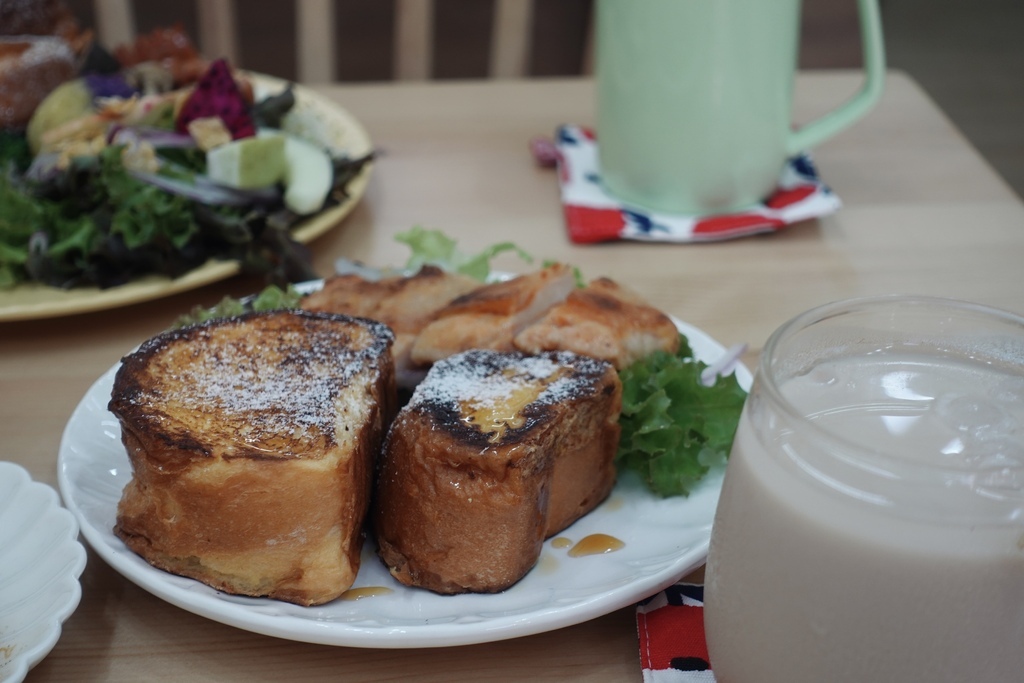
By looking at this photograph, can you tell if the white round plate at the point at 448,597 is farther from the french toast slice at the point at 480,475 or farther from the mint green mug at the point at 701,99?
the mint green mug at the point at 701,99

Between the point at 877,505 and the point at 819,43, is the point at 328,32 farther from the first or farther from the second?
the point at 819,43

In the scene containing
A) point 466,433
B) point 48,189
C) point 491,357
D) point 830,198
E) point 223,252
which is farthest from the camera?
point 830,198

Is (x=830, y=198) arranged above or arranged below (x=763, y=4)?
below

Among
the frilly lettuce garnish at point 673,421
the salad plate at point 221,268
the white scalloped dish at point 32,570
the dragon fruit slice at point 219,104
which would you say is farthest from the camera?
the dragon fruit slice at point 219,104

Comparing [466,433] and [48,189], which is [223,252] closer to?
[48,189]

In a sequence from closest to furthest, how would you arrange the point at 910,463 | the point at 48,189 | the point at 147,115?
the point at 910,463, the point at 48,189, the point at 147,115

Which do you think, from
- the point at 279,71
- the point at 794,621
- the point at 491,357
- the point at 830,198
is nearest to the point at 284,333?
the point at 491,357

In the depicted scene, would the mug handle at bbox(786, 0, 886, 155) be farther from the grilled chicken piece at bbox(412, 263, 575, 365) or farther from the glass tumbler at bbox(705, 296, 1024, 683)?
the glass tumbler at bbox(705, 296, 1024, 683)

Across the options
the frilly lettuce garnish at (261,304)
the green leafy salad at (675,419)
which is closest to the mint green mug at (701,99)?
the green leafy salad at (675,419)
